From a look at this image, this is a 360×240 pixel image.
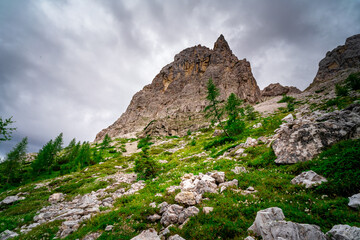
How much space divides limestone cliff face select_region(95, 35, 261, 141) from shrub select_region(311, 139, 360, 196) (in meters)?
86.9

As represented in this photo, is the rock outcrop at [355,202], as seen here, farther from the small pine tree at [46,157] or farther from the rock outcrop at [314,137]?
the small pine tree at [46,157]

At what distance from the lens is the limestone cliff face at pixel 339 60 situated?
328 ft

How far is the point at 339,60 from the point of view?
370 feet

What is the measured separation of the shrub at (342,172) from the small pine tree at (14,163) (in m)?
64.6

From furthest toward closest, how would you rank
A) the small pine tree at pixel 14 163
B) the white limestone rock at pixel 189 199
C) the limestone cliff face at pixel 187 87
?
the limestone cliff face at pixel 187 87 < the small pine tree at pixel 14 163 < the white limestone rock at pixel 189 199

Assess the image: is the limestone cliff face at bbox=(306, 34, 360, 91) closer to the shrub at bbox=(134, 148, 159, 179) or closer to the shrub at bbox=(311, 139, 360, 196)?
the shrub at bbox=(311, 139, 360, 196)

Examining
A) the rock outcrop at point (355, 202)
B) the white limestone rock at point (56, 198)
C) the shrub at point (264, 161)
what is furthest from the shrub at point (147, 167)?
the rock outcrop at point (355, 202)

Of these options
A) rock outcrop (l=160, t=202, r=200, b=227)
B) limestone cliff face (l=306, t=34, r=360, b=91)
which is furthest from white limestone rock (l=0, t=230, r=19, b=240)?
limestone cliff face (l=306, t=34, r=360, b=91)

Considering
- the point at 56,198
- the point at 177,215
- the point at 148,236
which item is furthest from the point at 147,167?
the point at 148,236

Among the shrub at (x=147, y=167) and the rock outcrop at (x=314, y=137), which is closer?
the rock outcrop at (x=314, y=137)

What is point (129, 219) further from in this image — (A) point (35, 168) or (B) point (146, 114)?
(B) point (146, 114)

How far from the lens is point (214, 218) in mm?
5051

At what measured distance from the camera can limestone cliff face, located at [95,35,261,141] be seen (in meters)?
118

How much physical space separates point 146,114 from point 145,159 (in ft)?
419
